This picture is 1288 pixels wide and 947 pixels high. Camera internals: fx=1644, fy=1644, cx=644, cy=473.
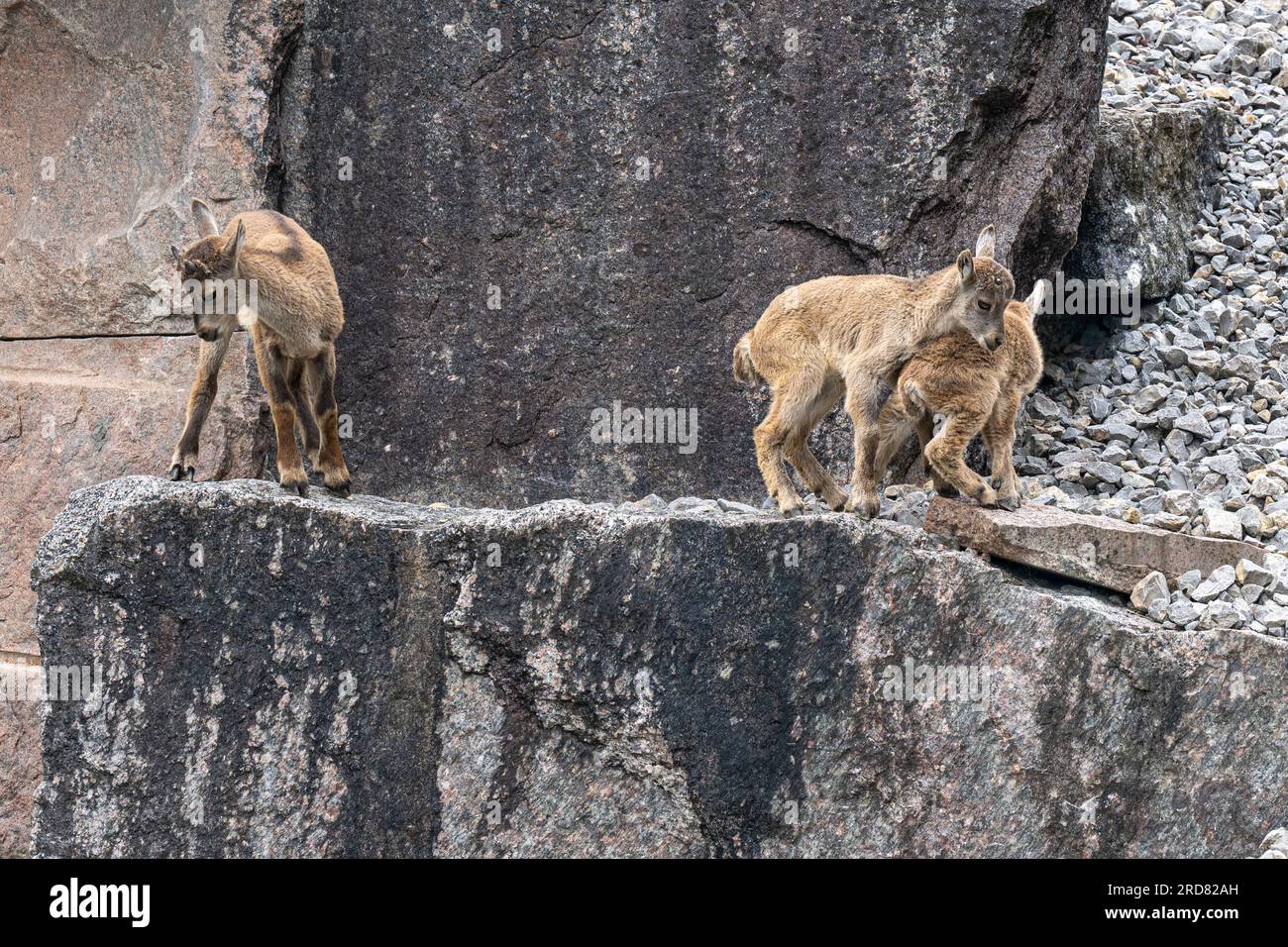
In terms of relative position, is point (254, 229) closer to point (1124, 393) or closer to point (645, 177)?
point (645, 177)

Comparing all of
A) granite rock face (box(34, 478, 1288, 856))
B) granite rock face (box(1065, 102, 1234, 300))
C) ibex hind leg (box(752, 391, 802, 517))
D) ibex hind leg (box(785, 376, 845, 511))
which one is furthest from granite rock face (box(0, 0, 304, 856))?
granite rock face (box(1065, 102, 1234, 300))

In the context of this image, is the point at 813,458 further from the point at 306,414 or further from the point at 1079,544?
the point at 306,414

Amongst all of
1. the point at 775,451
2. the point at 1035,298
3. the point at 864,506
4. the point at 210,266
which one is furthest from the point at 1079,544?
the point at 210,266

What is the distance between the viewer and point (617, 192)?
11102mm

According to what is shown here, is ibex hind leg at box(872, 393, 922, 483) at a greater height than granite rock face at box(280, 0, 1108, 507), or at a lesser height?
lesser

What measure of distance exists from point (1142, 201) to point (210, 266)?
24.5ft

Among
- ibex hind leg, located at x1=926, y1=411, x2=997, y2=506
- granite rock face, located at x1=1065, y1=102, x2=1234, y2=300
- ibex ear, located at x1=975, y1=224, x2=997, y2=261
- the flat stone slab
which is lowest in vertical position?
the flat stone slab

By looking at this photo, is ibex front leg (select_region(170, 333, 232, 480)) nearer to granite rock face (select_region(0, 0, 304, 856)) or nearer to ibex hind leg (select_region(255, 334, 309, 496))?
ibex hind leg (select_region(255, 334, 309, 496))

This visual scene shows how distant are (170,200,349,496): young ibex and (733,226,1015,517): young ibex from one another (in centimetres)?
250

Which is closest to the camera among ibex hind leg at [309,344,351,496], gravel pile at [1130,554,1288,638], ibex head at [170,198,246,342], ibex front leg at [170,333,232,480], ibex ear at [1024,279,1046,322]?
gravel pile at [1130,554,1288,638]

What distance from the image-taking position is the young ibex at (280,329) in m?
8.93

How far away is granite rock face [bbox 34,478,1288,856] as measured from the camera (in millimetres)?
8328

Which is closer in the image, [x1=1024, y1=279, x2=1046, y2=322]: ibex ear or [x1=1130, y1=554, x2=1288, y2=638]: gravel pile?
[x1=1130, y1=554, x2=1288, y2=638]: gravel pile

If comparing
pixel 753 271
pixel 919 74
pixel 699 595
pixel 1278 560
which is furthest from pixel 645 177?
pixel 1278 560
